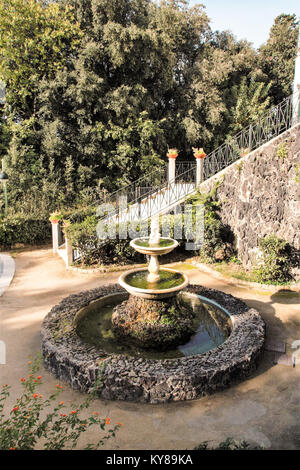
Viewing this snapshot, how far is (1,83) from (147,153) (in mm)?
7726

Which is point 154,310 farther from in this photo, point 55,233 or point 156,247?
point 55,233

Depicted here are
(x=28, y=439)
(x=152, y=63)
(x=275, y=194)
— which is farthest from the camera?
(x=152, y=63)

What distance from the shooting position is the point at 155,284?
6488 millimetres

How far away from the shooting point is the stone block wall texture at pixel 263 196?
9195 millimetres

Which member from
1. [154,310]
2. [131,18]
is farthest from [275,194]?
[131,18]

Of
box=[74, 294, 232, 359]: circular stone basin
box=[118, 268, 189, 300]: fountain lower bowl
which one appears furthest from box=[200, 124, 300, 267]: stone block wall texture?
box=[118, 268, 189, 300]: fountain lower bowl

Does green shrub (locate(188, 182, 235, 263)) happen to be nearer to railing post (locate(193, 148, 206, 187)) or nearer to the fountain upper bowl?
railing post (locate(193, 148, 206, 187))

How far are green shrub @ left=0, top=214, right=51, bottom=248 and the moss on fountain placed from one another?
777cm

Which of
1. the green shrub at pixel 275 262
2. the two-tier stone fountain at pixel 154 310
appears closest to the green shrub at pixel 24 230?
the two-tier stone fountain at pixel 154 310

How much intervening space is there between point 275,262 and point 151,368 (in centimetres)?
539

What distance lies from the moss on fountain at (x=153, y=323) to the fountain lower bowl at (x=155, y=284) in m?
0.27

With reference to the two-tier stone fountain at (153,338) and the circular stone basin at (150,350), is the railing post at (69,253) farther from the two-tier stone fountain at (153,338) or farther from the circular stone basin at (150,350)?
the circular stone basin at (150,350)

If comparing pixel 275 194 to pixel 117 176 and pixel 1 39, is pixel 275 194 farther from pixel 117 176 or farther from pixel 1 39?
pixel 1 39

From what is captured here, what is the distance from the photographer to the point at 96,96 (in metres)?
16.3
